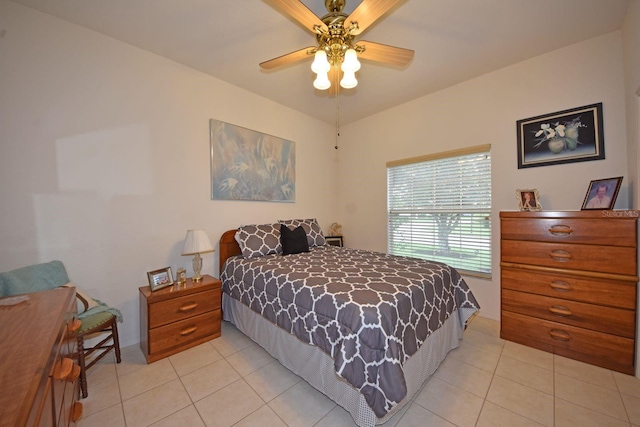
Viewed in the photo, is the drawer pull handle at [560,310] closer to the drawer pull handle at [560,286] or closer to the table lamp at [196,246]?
the drawer pull handle at [560,286]

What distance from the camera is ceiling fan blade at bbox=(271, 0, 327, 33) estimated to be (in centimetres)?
136

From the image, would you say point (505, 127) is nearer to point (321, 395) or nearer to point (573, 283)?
point (573, 283)

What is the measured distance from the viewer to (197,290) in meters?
2.18

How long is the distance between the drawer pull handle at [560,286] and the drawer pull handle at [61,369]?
123 inches

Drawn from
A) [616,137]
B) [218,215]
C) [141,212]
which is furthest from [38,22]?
[616,137]

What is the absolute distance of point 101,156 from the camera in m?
2.06

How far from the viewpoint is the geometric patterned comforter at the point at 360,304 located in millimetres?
1275

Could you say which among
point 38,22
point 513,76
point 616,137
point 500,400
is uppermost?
point 38,22

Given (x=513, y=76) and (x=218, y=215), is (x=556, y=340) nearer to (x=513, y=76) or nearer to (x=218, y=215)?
(x=513, y=76)

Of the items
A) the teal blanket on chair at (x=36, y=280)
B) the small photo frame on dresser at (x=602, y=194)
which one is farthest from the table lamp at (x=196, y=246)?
the small photo frame on dresser at (x=602, y=194)

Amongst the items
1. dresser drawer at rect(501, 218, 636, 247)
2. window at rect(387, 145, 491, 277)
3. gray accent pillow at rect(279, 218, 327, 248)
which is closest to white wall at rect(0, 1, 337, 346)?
gray accent pillow at rect(279, 218, 327, 248)

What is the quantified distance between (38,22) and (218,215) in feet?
6.59

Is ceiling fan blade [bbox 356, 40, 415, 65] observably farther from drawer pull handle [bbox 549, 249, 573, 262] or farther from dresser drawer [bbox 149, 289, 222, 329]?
dresser drawer [bbox 149, 289, 222, 329]

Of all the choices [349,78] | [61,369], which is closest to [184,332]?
[61,369]
